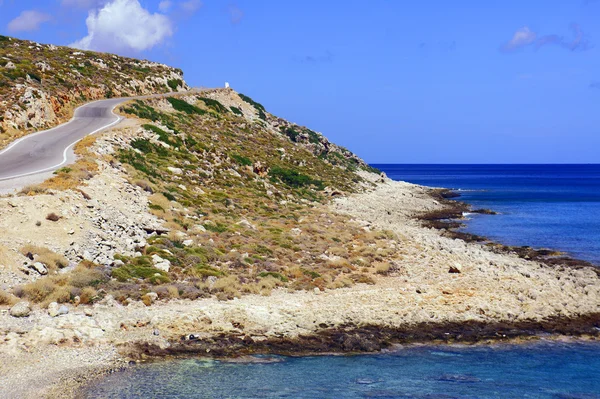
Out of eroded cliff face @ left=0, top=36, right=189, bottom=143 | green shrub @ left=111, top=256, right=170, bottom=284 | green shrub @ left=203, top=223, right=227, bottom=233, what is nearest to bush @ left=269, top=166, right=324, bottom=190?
eroded cliff face @ left=0, top=36, right=189, bottom=143

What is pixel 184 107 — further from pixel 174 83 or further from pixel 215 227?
pixel 215 227

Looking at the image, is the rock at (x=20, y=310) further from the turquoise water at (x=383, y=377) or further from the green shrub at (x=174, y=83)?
the green shrub at (x=174, y=83)

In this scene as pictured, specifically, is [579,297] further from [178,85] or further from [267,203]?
[178,85]

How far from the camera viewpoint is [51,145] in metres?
39.1

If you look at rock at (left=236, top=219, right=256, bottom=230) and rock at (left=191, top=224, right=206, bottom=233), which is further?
rock at (left=236, top=219, right=256, bottom=230)

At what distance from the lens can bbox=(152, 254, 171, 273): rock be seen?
77.5 ft

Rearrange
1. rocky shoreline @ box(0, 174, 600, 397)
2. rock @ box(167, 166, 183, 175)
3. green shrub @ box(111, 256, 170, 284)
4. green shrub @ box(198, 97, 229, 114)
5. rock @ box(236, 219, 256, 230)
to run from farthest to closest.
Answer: green shrub @ box(198, 97, 229, 114)
rock @ box(167, 166, 183, 175)
rock @ box(236, 219, 256, 230)
green shrub @ box(111, 256, 170, 284)
rocky shoreline @ box(0, 174, 600, 397)

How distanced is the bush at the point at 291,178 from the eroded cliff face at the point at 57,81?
2130 centimetres

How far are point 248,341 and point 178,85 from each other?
223ft

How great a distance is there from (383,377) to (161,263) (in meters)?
11.8

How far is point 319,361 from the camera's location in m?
17.6

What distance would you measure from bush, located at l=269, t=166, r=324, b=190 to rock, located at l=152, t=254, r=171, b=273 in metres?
31.7

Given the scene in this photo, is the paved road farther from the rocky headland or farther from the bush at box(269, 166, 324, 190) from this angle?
the bush at box(269, 166, 324, 190)

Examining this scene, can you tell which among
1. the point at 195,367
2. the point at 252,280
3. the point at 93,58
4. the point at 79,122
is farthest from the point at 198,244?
the point at 93,58
